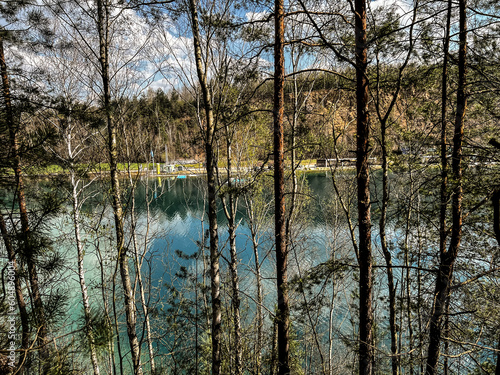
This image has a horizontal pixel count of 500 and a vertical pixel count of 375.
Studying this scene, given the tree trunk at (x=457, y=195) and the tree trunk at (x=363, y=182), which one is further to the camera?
the tree trunk at (x=457, y=195)

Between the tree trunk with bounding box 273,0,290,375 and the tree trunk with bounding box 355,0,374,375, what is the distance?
0.95m

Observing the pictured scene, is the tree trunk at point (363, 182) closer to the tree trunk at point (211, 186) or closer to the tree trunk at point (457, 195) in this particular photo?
the tree trunk at point (457, 195)

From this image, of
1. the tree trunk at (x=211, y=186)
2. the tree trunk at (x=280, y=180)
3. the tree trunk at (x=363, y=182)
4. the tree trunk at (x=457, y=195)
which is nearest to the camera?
the tree trunk at (x=363, y=182)

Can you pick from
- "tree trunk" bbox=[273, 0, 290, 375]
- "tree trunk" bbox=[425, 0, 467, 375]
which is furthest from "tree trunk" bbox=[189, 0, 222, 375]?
"tree trunk" bbox=[425, 0, 467, 375]

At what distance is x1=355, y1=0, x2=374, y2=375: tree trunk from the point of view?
10.1ft

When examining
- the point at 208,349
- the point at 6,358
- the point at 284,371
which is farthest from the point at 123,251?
the point at 208,349

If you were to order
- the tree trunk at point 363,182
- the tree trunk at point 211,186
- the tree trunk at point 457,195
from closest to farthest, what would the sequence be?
the tree trunk at point 363,182, the tree trunk at point 457,195, the tree trunk at point 211,186

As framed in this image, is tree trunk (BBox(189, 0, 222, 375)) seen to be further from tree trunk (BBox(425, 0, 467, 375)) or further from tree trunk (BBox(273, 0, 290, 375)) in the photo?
tree trunk (BBox(425, 0, 467, 375))

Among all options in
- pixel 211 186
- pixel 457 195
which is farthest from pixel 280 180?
pixel 457 195

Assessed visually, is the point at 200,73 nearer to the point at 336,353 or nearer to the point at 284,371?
the point at 284,371

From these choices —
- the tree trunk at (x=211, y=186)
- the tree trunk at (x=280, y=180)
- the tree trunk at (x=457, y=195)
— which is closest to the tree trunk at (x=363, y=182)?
the tree trunk at (x=280, y=180)

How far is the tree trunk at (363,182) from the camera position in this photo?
3064mm

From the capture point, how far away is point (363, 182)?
321cm

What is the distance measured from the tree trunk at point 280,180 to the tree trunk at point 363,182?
0.95m
